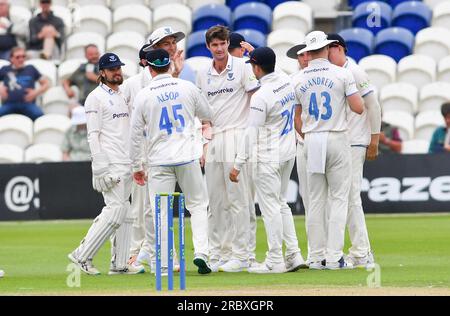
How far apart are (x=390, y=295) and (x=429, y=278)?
180 centimetres

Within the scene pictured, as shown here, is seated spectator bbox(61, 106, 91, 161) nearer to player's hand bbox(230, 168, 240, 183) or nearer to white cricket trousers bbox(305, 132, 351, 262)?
white cricket trousers bbox(305, 132, 351, 262)

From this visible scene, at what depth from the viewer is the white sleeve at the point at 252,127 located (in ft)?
40.9

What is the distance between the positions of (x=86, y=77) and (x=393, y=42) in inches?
214

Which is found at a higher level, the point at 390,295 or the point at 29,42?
the point at 29,42

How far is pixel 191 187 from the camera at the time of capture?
40.8ft

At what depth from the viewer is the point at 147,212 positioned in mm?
13234

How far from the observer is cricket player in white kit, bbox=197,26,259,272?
42.6 feet

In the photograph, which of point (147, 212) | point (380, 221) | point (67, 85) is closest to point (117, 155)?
point (147, 212)

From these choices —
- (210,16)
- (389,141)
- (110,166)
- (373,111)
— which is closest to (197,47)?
(210,16)

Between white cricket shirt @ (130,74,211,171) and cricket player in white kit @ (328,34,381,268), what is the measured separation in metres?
1.69

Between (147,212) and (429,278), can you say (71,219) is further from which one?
(429,278)
